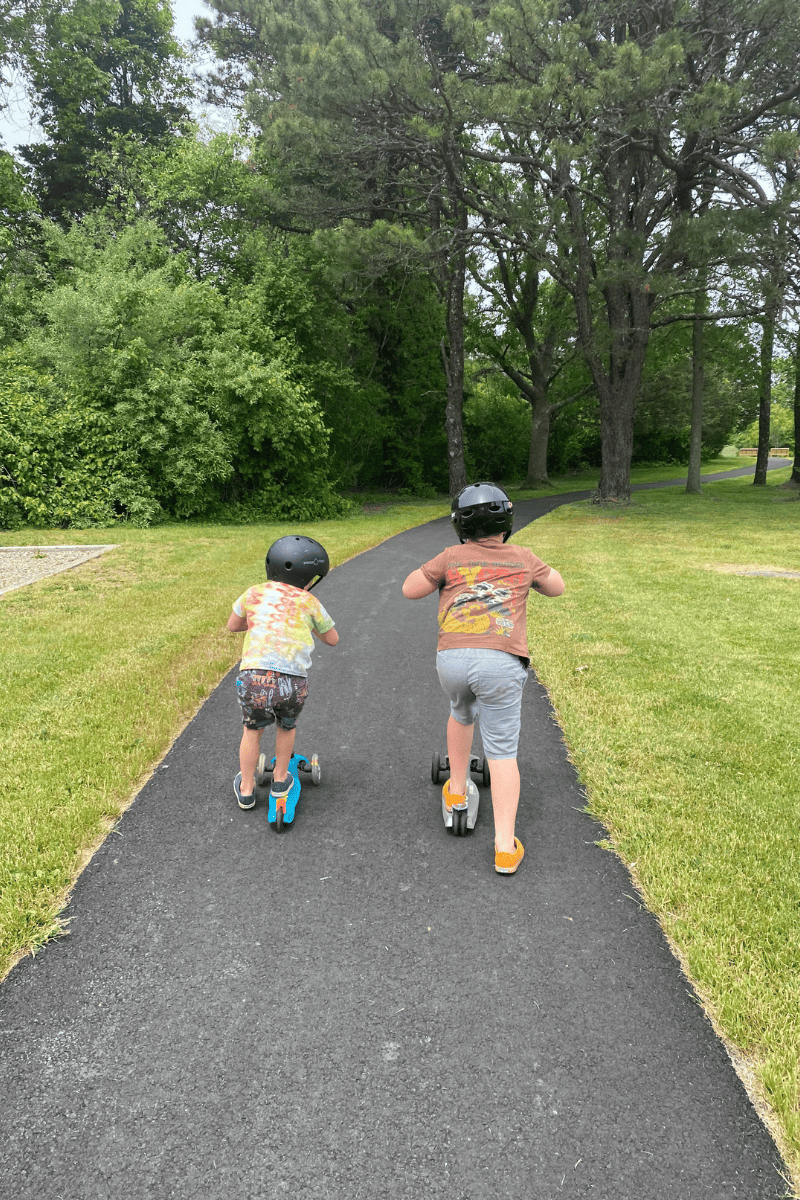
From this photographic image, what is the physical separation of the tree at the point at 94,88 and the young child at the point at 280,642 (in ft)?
96.1

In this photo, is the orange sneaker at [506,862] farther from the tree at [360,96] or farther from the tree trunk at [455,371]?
the tree trunk at [455,371]

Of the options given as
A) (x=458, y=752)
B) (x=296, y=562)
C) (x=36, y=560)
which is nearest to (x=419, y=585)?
(x=296, y=562)

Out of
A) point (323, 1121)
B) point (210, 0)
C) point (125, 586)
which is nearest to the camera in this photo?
point (323, 1121)

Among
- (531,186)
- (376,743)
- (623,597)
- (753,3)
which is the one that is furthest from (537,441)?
(376,743)

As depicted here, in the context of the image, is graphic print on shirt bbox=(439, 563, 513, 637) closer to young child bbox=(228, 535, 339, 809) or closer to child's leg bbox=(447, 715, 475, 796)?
child's leg bbox=(447, 715, 475, 796)

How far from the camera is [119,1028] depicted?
7.32 ft

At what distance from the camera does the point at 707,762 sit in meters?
4.15

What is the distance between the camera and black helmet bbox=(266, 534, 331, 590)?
136 inches

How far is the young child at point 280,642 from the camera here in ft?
11.2

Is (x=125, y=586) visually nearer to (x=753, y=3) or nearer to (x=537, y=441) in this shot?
(x=753, y=3)

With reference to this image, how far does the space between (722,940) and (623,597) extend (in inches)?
263

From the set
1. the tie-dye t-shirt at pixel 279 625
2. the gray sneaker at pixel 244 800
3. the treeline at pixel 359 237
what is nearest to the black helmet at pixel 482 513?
the tie-dye t-shirt at pixel 279 625

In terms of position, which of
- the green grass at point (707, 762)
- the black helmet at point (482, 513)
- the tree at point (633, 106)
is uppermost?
the tree at point (633, 106)

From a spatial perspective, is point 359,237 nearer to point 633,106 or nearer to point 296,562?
point 633,106
